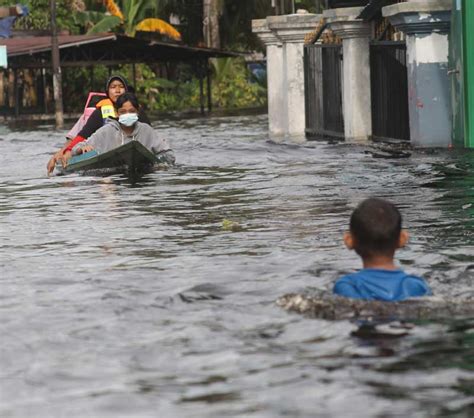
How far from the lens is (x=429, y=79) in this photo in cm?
2119

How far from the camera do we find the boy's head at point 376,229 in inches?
300

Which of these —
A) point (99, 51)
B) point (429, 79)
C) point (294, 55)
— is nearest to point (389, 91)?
point (429, 79)

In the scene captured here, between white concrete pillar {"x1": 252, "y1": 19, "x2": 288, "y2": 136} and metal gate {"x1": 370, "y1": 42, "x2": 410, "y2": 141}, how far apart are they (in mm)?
6065

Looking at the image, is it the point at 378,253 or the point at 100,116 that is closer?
the point at 378,253

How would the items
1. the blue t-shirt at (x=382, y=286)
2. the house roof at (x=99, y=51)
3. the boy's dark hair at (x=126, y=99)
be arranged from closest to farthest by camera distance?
the blue t-shirt at (x=382, y=286), the boy's dark hair at (x=126, y=99), the house roof at (x=99, y=51)

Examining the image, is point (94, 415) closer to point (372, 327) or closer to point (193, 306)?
point (372, 327)

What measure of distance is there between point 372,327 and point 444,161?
1203 centimetres

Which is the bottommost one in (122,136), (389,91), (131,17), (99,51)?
(122,136)

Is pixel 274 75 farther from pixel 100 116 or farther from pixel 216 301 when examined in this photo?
pixel 216 301

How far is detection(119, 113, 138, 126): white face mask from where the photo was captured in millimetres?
19062

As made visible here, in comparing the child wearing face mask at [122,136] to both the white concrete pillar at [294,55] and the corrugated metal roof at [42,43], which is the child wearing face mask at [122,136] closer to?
the white concrete pillar at [294,55]

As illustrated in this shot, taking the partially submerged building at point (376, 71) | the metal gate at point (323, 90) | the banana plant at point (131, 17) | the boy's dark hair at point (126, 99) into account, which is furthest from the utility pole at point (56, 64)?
the boy's dark hair at point (126, 99)

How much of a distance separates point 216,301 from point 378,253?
1.19m

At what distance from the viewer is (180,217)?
540 inches
